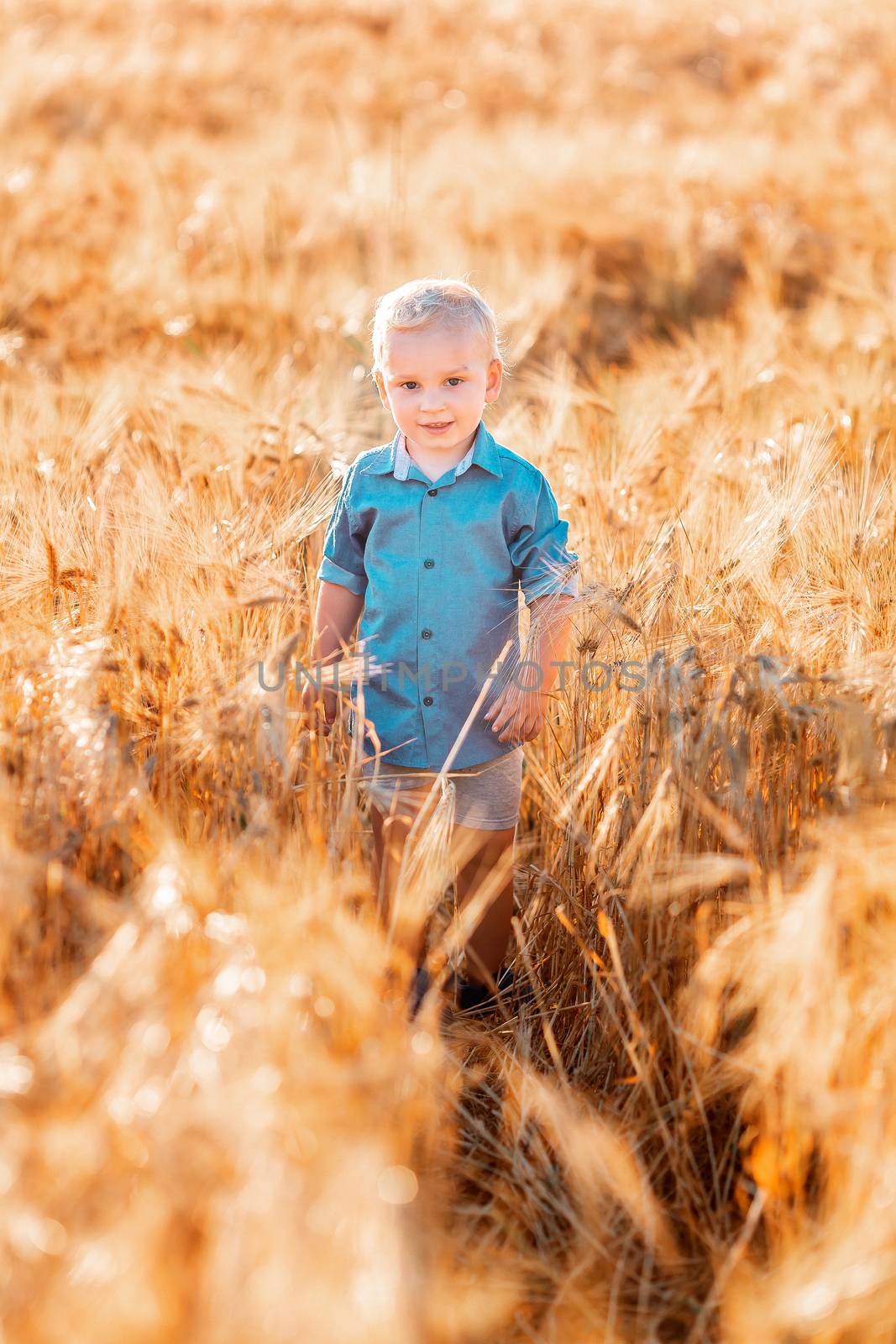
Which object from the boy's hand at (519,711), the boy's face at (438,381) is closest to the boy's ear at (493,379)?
the boy's face at (438,381)

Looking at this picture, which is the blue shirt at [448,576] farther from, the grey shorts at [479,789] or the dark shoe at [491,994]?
the dark shoe at [491,994]

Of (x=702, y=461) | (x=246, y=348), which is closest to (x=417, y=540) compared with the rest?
(x=702, y=461)

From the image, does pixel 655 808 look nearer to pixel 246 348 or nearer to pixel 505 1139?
pixel 505 1139

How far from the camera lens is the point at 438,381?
164cm

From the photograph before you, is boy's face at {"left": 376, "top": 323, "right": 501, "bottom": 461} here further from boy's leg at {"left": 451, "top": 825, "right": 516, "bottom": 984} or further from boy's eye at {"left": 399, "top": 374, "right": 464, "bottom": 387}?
boy's leg at {"left": 451, "top": 825, "right": 516, "bottom": 984}

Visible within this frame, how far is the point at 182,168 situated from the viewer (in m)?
6.60

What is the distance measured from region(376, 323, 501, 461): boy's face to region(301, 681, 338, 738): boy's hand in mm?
396

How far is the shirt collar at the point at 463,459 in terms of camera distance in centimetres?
169

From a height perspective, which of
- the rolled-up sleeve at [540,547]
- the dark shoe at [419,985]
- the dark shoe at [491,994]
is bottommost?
the dark shoe at [491,994]

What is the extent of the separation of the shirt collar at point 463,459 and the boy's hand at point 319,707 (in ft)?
1.12

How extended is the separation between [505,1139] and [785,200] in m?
6.31

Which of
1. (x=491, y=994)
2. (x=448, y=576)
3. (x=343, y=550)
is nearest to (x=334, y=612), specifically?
(x=343, y=550)

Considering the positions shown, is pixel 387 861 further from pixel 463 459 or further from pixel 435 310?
pixel 435 310

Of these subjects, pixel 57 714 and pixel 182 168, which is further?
pixel 182 168
